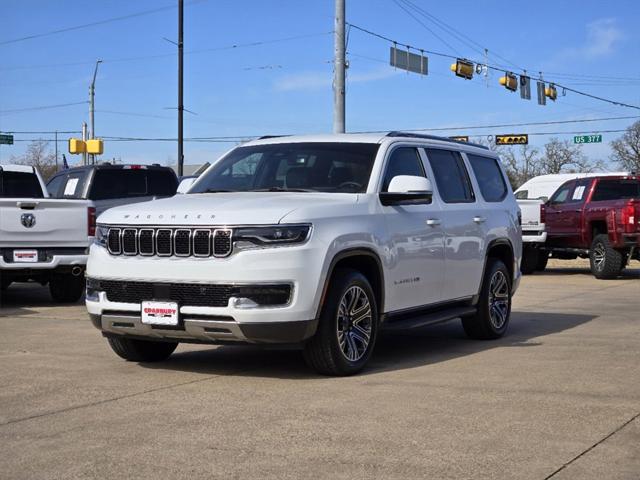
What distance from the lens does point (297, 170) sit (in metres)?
8.31

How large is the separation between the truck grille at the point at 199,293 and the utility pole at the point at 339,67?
1494cm

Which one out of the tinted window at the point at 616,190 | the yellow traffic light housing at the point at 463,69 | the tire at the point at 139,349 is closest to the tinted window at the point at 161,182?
the tinted window at the point at 616,190

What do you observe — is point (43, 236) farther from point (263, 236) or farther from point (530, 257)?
point (530, 257)

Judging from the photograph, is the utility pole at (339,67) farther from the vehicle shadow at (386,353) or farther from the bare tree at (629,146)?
the bare tree at (629,146)

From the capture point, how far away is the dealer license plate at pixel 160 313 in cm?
709

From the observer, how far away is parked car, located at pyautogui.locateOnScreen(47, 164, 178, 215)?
635 inches

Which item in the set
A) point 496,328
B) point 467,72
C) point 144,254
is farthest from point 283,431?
point 467,72

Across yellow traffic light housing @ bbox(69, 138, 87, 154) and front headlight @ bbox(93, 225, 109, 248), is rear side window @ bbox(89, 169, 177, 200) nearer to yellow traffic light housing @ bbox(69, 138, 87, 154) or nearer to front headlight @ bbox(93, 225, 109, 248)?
front headlight @ bbox(93, 225, 109, 248)

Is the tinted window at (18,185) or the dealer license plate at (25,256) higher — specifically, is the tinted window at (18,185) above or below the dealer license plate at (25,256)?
above

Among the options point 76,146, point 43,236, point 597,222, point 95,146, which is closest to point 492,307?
point 43,236

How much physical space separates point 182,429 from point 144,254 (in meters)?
2.02

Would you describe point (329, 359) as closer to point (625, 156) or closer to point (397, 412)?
point (397, 412)

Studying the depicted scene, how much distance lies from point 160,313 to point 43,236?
6524mm

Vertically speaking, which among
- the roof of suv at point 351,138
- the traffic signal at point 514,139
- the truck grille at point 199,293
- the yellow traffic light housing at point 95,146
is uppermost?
the traffic signal at point 514,139
